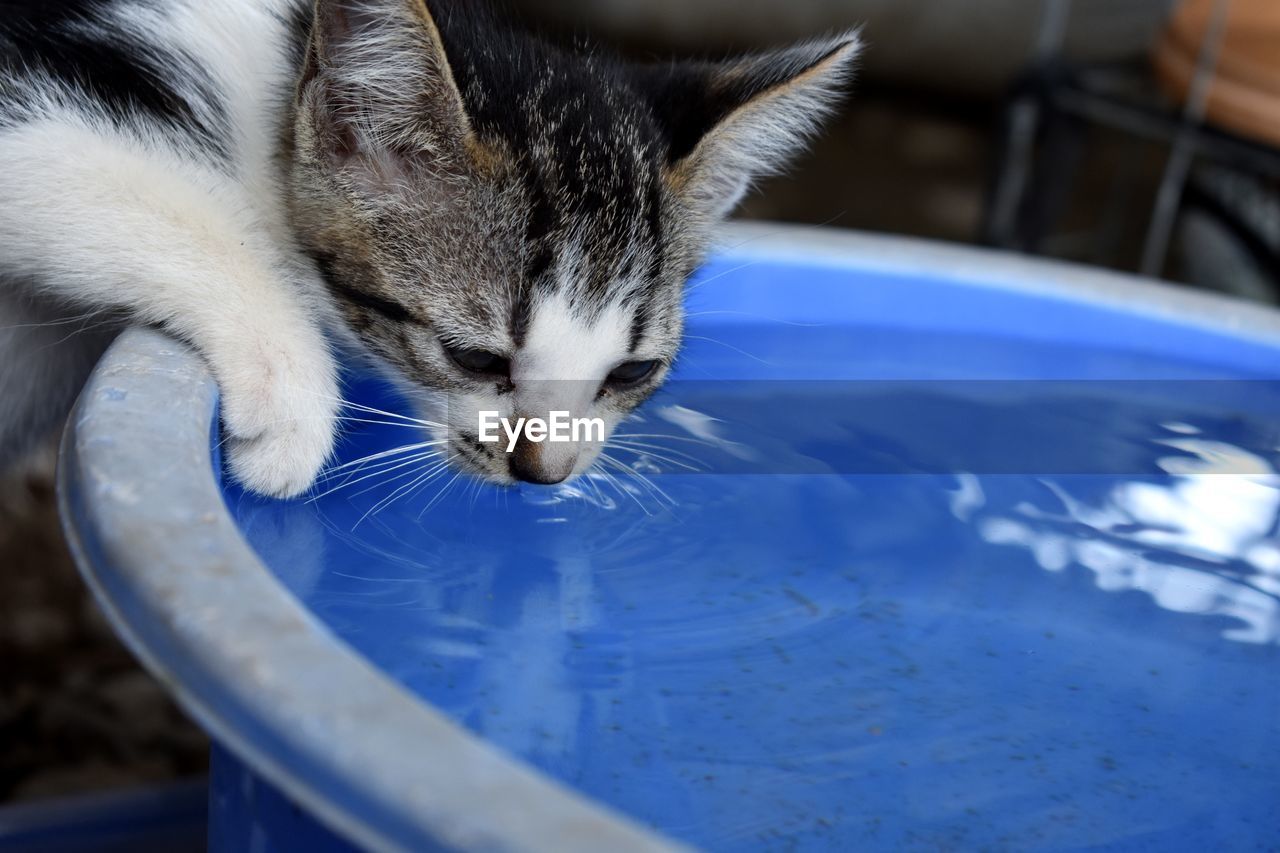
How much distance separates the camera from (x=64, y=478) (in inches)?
29.9

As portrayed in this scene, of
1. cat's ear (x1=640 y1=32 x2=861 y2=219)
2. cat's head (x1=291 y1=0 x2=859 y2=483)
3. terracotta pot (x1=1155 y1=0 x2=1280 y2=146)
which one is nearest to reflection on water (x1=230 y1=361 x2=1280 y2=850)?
cat's head (x1=291 y1=0 x2=859 y2=483)

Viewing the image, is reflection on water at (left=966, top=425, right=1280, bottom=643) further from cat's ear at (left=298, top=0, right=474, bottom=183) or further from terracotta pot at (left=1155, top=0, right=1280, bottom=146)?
terracotta pot at (left=1155, top=0, right=1280, bottom=146)

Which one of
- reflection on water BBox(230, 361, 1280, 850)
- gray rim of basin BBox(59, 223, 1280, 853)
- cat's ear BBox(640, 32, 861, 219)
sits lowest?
reflection on water BBox(230, 361, 1280, 850)

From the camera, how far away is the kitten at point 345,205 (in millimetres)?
996

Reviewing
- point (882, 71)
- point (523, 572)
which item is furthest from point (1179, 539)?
point (882, 71)

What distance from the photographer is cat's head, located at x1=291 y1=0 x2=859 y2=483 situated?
1.04 meters

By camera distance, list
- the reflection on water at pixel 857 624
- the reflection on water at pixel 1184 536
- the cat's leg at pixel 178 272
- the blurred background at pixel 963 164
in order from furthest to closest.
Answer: the blurred background at pixel 963 164
the reflection on water at pixel 1184 536
the cat's leg at pixel 178 272
the reflection on water at pixel 857 624

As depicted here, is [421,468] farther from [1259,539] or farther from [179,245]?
[1259,539]

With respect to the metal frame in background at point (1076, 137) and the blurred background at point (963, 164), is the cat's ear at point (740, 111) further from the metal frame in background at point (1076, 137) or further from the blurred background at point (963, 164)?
the metal frame in background at point (1076, 137)

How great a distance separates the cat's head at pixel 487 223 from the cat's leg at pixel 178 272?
8 cm

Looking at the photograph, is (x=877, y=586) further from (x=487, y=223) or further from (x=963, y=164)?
(x=963, y=164)

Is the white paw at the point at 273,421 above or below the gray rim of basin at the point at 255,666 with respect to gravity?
below

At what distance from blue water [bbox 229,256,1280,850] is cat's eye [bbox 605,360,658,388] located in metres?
0.08

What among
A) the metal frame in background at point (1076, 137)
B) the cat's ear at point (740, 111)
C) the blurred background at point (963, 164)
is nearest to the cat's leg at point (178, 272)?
the cat's ear at point (740, 111)
